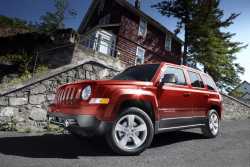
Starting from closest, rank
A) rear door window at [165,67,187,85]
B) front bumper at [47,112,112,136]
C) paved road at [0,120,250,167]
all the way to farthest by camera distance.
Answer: paved road at [0,120,250,167] < front bumper at [47,112,112,136] < rear door window at [165,67,187,85]

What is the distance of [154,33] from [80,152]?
22.8m

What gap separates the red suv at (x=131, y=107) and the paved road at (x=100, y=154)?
36 centimetres

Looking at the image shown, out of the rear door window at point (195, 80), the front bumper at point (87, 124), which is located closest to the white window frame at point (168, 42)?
the rear door window at point (195, 80)

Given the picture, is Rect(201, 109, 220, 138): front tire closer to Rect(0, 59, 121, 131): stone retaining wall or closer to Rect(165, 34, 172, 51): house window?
Rect(0, 59, 121, 131): stone retaining wall

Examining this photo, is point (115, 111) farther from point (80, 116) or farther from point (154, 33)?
point (154, 33)

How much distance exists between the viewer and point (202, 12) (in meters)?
24.2

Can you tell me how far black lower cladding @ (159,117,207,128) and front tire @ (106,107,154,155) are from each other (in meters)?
0.49

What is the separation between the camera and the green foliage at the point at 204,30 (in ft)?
78.9

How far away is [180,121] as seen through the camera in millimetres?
5043

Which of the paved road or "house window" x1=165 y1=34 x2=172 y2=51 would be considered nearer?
the paved road

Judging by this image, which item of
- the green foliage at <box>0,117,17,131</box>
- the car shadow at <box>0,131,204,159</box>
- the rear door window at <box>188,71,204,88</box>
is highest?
the rear door window at <box>188,71,204,88</box>

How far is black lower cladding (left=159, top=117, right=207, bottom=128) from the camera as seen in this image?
15.3 feet

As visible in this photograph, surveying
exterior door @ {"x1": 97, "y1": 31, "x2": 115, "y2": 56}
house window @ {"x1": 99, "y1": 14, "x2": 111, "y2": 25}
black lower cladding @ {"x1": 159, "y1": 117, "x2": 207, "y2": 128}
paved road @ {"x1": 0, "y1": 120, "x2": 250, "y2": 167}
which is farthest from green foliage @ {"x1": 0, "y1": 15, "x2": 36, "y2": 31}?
black lower cladding @ {"x1": 159, "y1": 117, "x2": 207, "y2": 128}

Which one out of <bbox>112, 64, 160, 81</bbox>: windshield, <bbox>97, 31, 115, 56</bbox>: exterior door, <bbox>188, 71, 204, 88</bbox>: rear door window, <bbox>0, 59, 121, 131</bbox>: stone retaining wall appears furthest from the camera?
<bbox>97, 31, 115, 56</bbox>: exterior door
